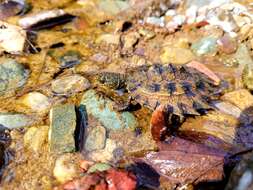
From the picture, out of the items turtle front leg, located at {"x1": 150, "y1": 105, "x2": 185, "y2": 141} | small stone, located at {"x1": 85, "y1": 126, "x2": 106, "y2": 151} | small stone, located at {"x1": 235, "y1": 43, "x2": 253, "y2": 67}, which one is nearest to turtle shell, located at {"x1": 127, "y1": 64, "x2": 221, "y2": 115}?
turtle front leg, located at {"x1": 150, "y1": 105, "x2": 185, "y2": 141}

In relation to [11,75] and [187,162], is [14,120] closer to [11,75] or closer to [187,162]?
[11,75]

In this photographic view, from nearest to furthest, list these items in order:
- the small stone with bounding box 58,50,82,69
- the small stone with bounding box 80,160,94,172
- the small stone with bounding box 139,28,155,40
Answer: the small stone with bounding box 80,160,94,172, the small stone with bounding box 58,50,82,69, the small stone with bounding box 139,28,155,40

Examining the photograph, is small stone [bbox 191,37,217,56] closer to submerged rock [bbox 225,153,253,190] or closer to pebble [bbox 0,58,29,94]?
pebble [bbox 0,58,29,94]

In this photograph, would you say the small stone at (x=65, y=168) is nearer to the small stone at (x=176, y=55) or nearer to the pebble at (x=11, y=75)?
the pebble at (x=11, y=75)

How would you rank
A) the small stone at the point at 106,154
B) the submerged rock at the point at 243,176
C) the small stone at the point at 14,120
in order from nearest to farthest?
1. the submerged rock at the point at 243,176
2. the small stone at the point at 106,154
3. the small stone at the point at 14,120

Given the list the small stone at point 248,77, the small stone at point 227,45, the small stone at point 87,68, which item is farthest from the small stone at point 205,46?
the small stone at point 87,68

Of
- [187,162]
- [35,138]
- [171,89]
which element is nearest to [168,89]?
[171,89]
